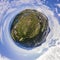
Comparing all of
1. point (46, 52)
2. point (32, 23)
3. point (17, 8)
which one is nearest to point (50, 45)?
point (46, 52)

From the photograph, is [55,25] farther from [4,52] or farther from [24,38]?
[4,52]

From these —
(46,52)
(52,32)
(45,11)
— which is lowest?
(46,52)

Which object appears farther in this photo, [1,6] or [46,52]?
[1,6]
